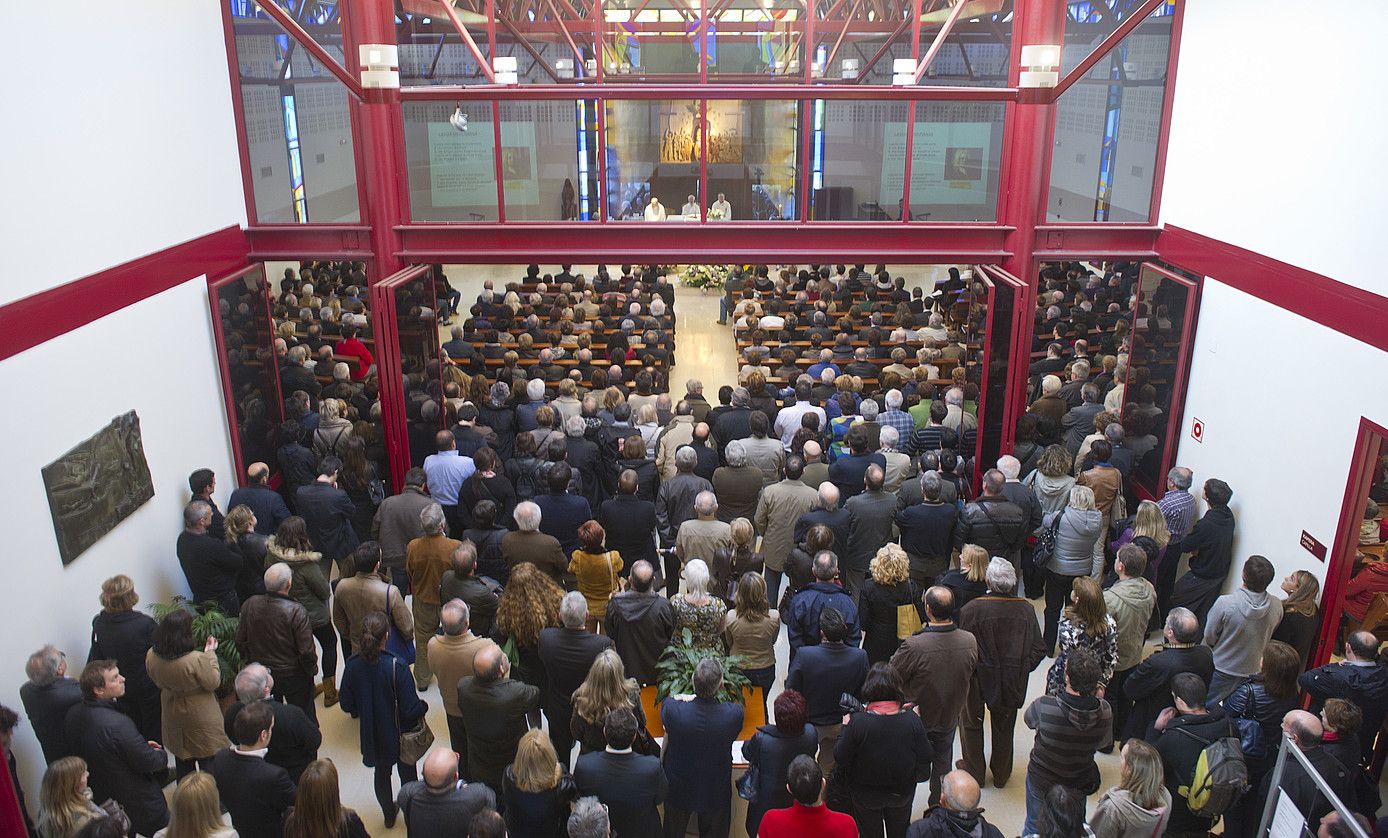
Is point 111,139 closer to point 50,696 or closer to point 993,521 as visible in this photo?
point 50,696

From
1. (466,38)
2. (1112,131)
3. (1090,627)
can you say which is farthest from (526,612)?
(1112,131)

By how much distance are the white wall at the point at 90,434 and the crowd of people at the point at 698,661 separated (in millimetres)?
427

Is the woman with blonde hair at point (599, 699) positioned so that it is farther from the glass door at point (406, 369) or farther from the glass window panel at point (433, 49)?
the glass window panel at point (433, 49)

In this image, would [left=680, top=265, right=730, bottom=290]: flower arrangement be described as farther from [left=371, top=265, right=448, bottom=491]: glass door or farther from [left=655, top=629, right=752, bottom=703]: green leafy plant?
[left=655, top=629, right=752, bottom=703]: green leafy plant

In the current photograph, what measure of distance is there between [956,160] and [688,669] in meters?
6.30

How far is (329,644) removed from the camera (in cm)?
738

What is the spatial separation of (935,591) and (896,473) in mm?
2801

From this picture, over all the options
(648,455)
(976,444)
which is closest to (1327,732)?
(976,444)

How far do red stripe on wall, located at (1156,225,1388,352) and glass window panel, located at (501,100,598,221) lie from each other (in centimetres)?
554

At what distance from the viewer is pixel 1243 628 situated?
6363 mm

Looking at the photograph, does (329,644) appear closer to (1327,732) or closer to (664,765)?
(664,765)

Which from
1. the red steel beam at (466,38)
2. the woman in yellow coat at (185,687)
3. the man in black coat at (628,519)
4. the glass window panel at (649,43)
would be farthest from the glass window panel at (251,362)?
the glass window panel at (649,43)

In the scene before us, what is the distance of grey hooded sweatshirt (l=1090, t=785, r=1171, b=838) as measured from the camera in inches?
181

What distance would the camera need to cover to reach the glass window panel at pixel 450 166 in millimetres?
9906
